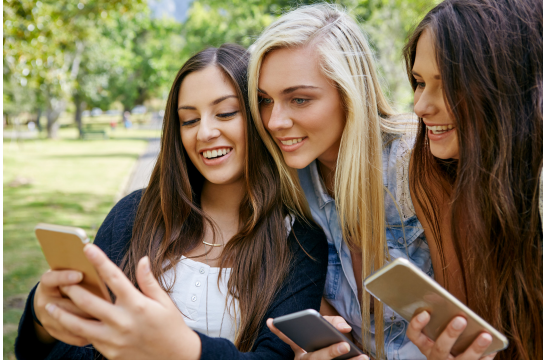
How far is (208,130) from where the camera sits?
2.36 m

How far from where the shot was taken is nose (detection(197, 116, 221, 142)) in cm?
235

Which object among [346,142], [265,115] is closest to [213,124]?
[265,115]

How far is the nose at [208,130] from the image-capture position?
235 cm

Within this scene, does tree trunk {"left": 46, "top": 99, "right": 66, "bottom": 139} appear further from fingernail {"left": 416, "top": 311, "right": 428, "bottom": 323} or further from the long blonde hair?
fingernail {"left": 416, "top": 311, "right": 428, "bottom": 323}

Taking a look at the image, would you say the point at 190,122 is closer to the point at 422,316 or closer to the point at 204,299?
the point at 204,299

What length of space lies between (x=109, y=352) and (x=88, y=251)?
326 mm

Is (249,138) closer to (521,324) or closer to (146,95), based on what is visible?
(521,324)

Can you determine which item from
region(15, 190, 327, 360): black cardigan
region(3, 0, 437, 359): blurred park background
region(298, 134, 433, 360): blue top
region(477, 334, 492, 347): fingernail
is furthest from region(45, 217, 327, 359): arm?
region(3, 0, 437, 359): blurred park background

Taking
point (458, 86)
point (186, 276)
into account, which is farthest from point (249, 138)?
point (458, 86)

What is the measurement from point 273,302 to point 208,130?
2.87 ft

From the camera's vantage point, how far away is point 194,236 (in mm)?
2514

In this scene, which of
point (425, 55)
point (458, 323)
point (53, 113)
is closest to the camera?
point (458, 323)

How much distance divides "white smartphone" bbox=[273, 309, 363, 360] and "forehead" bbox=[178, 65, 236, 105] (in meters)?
1.18

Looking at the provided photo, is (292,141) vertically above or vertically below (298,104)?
below
